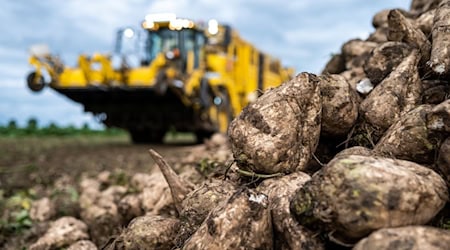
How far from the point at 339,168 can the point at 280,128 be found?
61cm

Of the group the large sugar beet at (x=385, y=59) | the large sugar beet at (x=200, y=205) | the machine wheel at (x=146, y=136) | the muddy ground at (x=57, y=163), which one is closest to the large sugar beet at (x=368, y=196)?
the large sugar beet at (x=200, y=205)

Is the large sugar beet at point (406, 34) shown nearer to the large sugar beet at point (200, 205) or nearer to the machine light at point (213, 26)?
the large sugar beet at point (200, 205)

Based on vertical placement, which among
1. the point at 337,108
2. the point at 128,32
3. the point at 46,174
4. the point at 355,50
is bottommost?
the point at 46,174

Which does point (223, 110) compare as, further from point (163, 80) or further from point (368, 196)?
point (368, 196)

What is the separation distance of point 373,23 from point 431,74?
2.26 meters

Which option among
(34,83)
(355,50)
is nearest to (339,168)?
(355,50)

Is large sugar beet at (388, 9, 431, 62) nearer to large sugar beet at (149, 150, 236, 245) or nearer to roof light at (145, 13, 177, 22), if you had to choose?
large sugar beet at (149, 150, 236, 245)

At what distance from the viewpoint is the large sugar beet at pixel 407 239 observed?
2.15 m

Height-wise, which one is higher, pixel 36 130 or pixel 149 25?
pixel 149 25

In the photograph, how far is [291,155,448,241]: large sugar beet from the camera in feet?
7.43

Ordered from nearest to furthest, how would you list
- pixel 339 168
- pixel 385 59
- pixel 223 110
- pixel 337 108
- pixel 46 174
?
pixel 339 168 < pixel 337 108 < pixel 385 59 < pixel 46 174 < pixel 223 110

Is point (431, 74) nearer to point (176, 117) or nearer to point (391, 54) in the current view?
point (391, 54)

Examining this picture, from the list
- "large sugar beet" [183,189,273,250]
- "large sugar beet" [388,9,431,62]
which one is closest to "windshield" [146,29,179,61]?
"large sugar beet" [388,9,431,62]

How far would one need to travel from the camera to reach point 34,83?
42.9ft
